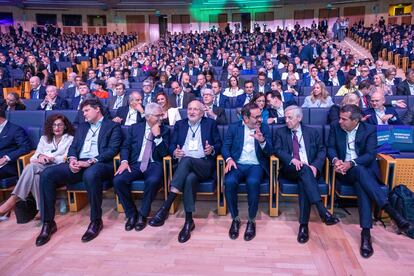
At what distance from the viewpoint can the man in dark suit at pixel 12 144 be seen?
273cm

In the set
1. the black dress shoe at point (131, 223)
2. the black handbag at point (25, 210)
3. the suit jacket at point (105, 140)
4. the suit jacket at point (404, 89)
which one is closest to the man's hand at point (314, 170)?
the black dress shoe at point (131, 223)

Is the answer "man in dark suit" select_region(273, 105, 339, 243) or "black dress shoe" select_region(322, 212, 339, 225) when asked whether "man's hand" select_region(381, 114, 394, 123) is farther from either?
"black dress shoe" select_region(322, 212, 339, 225)

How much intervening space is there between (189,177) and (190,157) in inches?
6.2

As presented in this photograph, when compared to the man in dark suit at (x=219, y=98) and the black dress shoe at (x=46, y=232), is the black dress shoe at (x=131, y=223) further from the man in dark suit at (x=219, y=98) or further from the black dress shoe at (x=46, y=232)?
the man in dark suit at (x=219, y=98)

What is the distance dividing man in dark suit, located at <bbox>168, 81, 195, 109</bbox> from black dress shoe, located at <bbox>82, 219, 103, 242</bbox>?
6.80ft

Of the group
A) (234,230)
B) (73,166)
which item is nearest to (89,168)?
(73,166)

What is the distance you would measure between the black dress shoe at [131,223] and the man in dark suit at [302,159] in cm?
111

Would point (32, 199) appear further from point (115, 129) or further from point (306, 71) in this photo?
point (306, 71)

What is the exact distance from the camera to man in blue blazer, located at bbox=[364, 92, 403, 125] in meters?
2.89

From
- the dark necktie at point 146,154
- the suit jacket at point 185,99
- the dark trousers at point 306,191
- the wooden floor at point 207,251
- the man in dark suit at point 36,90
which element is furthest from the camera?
the man in dark suit at point 36,90

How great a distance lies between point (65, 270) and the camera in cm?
197

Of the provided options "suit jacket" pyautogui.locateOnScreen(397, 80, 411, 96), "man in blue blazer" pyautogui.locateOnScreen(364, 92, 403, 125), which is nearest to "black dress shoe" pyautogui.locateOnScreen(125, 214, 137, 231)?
"man in blue blazer" pyautogui.locateOnScreen(364, 92, 403, 125)

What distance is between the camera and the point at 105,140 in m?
2.67

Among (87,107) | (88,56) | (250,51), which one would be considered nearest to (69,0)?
(88,56)
